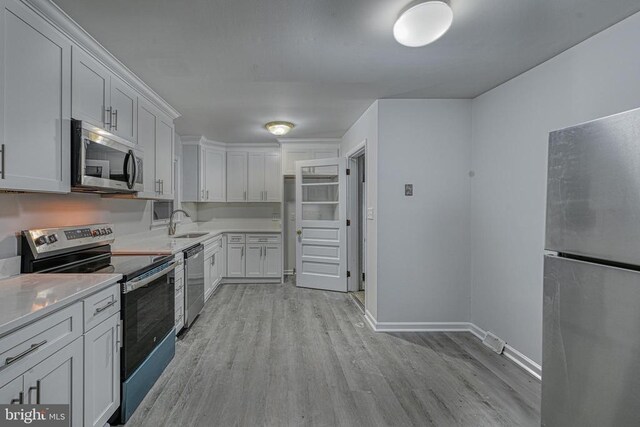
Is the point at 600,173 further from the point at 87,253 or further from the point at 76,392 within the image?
the point at 87,253

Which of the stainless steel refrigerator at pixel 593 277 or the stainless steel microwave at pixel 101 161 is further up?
the stainless steel microwave at pixel 101 161

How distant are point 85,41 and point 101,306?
1.68m

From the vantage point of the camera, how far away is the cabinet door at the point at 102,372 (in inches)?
58.8

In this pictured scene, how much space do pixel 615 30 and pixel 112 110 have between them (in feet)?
11.4

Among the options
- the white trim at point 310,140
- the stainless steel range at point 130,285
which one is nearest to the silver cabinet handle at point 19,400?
the stainless steel range at point 130,285

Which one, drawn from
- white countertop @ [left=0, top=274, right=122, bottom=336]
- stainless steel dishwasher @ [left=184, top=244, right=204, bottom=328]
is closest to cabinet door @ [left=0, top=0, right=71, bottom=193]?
white countertop @ [left=0, top=274, right=122, bottom=336]

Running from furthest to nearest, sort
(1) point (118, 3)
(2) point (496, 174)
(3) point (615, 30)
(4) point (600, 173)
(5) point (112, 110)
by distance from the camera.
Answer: (2) point (496, 174) < (5) point (112, 110) < (3) point (615, 30) < (1) point (118, 3) < (4) point (600, 173)

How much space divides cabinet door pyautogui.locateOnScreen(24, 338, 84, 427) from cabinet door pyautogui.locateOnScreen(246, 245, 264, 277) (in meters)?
3.54

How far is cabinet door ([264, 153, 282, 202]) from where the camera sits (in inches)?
208

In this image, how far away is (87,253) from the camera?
2.25m

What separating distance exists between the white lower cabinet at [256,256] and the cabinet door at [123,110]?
2572 millimetres

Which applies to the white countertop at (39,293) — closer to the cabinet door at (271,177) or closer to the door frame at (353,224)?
the door frame at (353,224)

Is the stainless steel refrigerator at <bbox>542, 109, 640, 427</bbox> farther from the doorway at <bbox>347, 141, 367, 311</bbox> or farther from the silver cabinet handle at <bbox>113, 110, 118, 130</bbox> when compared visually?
the doorway at <bbox>347, 141, 367, 311</bbox>

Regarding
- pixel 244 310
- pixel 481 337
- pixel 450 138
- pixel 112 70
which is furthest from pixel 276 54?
pixel 481 337
